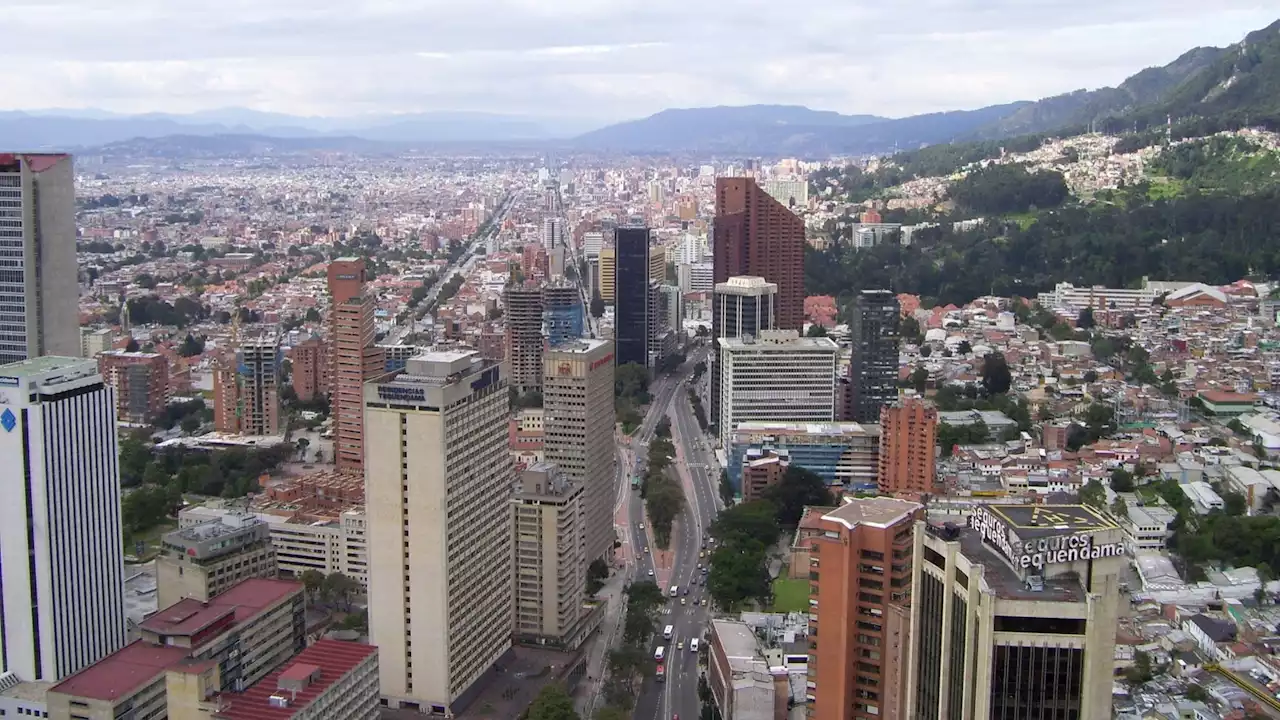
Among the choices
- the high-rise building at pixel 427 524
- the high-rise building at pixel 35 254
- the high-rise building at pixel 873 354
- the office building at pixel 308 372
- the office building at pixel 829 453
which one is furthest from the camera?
the office building at pixel 308 372

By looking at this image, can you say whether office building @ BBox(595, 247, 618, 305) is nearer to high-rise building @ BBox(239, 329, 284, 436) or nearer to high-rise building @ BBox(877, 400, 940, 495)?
high-rise building @ BBox(239, 329, 284, 436)

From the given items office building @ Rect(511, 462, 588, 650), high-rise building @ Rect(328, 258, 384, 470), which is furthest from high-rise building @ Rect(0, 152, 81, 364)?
office building @ Rect(511, 462, 588, 650)

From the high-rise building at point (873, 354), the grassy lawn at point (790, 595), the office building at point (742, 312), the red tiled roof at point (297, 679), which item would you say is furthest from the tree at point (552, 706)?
the office building at point (742, 312)

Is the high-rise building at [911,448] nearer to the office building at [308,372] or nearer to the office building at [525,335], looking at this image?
the office building at [525,335]

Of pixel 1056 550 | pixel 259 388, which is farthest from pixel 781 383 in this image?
pixel 1056 550

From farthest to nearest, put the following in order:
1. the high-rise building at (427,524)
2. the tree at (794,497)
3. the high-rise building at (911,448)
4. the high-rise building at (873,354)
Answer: the high-rise building at (873,354) → the high-rise building at (911,448) → the tree at (794,497) → the high-rise building at (427,524)

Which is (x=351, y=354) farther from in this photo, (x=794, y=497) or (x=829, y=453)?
(x=829, y=453)
